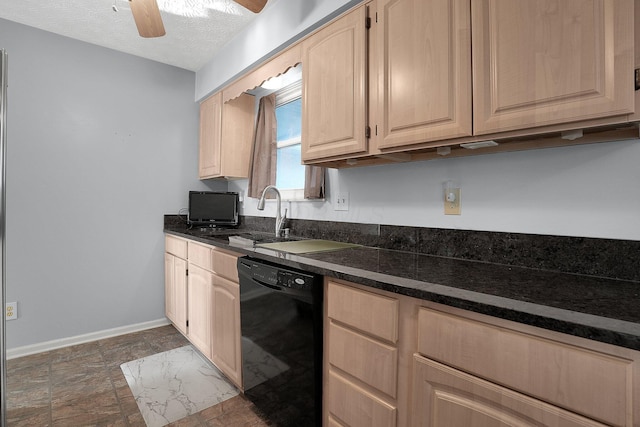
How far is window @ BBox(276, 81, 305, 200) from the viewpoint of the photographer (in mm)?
2559

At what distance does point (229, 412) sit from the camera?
5.70ft

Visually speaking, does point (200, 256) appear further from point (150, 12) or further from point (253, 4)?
point (253, 4)

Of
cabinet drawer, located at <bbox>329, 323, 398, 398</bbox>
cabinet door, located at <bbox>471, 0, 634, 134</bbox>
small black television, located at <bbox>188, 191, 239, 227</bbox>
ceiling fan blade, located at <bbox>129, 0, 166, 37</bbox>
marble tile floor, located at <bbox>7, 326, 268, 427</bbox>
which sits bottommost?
marble tile floor, located at <bbox>7, 326, 268, 427</bbox>

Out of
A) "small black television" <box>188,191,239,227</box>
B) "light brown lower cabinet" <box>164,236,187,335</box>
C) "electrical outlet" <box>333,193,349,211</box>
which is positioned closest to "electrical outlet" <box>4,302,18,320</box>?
"light brown lower cabinet" <box>164,236,187,335</box>

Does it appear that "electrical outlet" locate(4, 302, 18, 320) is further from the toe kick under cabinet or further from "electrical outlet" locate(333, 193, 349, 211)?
"electrical outlet" locate(333, 193, 349, 211)

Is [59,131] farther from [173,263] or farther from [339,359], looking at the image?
[339,359]

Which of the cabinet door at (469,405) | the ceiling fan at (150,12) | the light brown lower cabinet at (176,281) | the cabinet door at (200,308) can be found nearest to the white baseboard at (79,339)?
the light brown lower cabinet at (176,281)

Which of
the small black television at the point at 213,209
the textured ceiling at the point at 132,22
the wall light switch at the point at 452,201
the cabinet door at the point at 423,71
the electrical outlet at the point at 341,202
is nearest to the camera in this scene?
the cabinet door at the point at 423,71

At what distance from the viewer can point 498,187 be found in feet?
4.41

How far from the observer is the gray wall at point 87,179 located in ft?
7.84

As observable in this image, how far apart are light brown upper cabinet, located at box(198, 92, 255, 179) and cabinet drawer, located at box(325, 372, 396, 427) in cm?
215

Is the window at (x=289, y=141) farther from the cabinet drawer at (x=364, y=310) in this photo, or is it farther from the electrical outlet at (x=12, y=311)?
the electrical outlet at (x=12, y=311)

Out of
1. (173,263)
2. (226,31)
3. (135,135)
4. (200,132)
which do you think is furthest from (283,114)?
(173,263)

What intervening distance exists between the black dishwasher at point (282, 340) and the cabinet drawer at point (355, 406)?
0.27 feet
